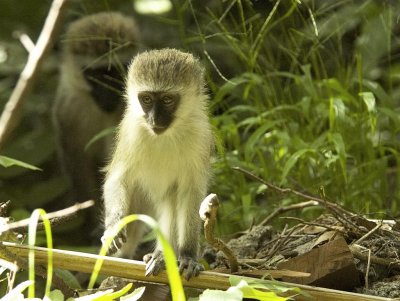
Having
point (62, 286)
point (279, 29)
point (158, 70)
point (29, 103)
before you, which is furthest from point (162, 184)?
point (29, 103)

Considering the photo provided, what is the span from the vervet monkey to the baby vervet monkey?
8.62 ft

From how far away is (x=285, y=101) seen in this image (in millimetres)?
6602

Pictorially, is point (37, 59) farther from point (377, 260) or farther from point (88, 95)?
point (88, 95)

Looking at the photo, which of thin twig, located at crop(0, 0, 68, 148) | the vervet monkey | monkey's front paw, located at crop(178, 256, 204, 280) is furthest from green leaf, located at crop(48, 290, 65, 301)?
the vervet monkey

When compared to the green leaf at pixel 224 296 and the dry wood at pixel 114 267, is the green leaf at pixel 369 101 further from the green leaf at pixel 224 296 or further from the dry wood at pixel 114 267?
the green leaf at pixel 224 296

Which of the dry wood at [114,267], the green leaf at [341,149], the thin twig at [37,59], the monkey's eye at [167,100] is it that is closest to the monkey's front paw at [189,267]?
the dry wood at [114,267]

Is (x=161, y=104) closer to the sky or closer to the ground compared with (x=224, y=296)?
closer to the sky

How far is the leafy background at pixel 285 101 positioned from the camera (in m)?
5.85

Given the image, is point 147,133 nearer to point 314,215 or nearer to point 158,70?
point 158,70

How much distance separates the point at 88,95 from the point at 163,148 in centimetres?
380

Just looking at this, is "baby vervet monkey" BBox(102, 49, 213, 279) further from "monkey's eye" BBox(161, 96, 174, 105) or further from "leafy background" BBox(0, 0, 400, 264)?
"leafy background" BBox(0, 0, 400, 264)

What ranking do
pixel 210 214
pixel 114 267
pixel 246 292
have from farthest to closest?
pixel 114 267 < pixel 210 214 < pixel 246 292

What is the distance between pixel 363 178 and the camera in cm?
596

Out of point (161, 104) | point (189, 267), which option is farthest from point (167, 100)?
point (189, 267)
